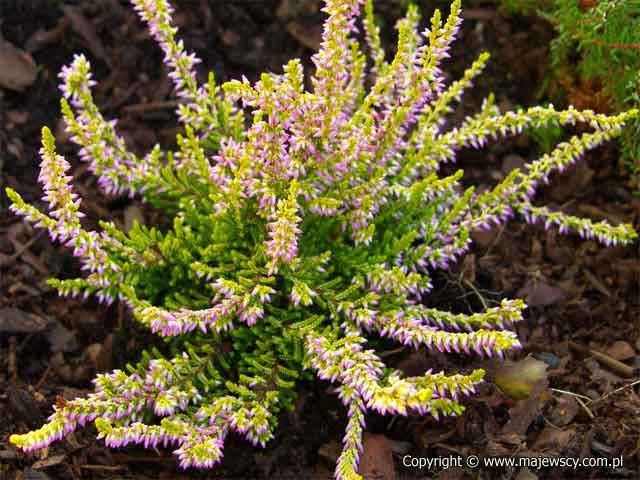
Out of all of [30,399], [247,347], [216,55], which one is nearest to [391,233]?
[247,347]

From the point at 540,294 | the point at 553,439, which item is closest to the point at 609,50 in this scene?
the point at 540,294

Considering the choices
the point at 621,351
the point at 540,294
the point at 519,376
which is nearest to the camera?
the point at 519,376

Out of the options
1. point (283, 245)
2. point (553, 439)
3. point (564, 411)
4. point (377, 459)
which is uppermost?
point (283, 245)

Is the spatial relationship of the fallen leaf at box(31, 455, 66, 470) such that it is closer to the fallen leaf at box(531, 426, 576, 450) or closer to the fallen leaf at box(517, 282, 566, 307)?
the fallen leaf at box(531, 426, 576, 450)

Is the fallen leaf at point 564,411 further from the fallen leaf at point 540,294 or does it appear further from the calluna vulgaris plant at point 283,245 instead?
the fallen leaf at point 540,294

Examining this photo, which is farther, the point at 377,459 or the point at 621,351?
the point at 621,351

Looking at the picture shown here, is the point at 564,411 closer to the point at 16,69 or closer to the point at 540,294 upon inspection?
the point at 540,294

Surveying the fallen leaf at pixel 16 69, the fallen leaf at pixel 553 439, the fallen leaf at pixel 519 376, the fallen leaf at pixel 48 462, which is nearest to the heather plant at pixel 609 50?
the fallen leaf at pixel 519 376

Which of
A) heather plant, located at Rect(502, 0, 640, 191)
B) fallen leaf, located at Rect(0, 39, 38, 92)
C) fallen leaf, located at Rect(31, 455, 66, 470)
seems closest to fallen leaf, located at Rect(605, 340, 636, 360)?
heather plant, located at Rect(502, 0, 640, 191)

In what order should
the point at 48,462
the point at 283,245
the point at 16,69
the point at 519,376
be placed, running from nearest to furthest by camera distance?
the point at 283,245 < the point at 48,462 < the point at 519,376 < the point at 16,69
